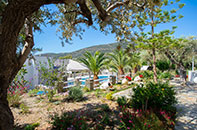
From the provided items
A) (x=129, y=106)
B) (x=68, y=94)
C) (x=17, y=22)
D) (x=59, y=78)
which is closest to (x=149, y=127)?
(x=129, y=106)

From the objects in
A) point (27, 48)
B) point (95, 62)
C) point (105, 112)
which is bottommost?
point (105, 112)

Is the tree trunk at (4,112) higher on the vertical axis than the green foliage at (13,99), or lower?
higher

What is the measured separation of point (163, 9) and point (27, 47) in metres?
7.64

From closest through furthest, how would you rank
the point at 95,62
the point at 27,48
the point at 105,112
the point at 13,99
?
1. the point at 27,48
2. the point at 105,112
3. the point at 13,99
4. the point at 95,62

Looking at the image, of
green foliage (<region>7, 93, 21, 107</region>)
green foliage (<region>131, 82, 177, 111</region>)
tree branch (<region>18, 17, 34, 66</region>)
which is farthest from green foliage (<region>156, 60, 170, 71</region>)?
tree branch (<region>18, 17, 34, 66</region>)

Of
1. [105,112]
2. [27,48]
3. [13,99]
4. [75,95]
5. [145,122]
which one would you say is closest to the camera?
[27,48]

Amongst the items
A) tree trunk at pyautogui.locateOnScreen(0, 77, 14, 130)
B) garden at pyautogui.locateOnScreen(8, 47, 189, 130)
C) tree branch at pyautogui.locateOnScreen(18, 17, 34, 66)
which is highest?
A: tree branch at pyautogui.locateOnScreen(18, 17, 34, 66)

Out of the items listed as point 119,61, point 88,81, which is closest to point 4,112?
point 88,81

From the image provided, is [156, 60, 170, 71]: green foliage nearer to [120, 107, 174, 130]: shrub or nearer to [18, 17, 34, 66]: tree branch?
[120, 107, 174, 130]: shrub

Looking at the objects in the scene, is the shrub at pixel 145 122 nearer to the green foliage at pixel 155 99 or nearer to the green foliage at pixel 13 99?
the green foliage at pixel 155 99

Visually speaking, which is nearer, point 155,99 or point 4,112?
point 4,112

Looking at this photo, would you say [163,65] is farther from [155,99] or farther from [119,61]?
[155,99]

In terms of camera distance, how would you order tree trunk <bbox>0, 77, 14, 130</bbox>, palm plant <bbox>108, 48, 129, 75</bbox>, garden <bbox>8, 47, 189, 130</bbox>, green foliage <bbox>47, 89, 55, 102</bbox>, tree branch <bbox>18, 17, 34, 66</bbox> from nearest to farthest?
tree trunk <bbox>0, 77, 14, 130</bbox>, tree branch <bbox>18, 17, 34, 66</bbox>, garden <bbox>8, 47, 189, 130</bbox>, green foliage <bbox>47, 89, 55, 102</bbox>, palm plant <bbox>108, 48, 129, 75</bbox>

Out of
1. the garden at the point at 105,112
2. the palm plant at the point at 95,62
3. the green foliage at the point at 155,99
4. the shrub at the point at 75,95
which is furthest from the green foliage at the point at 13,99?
the palm plant at the point at 95,62
